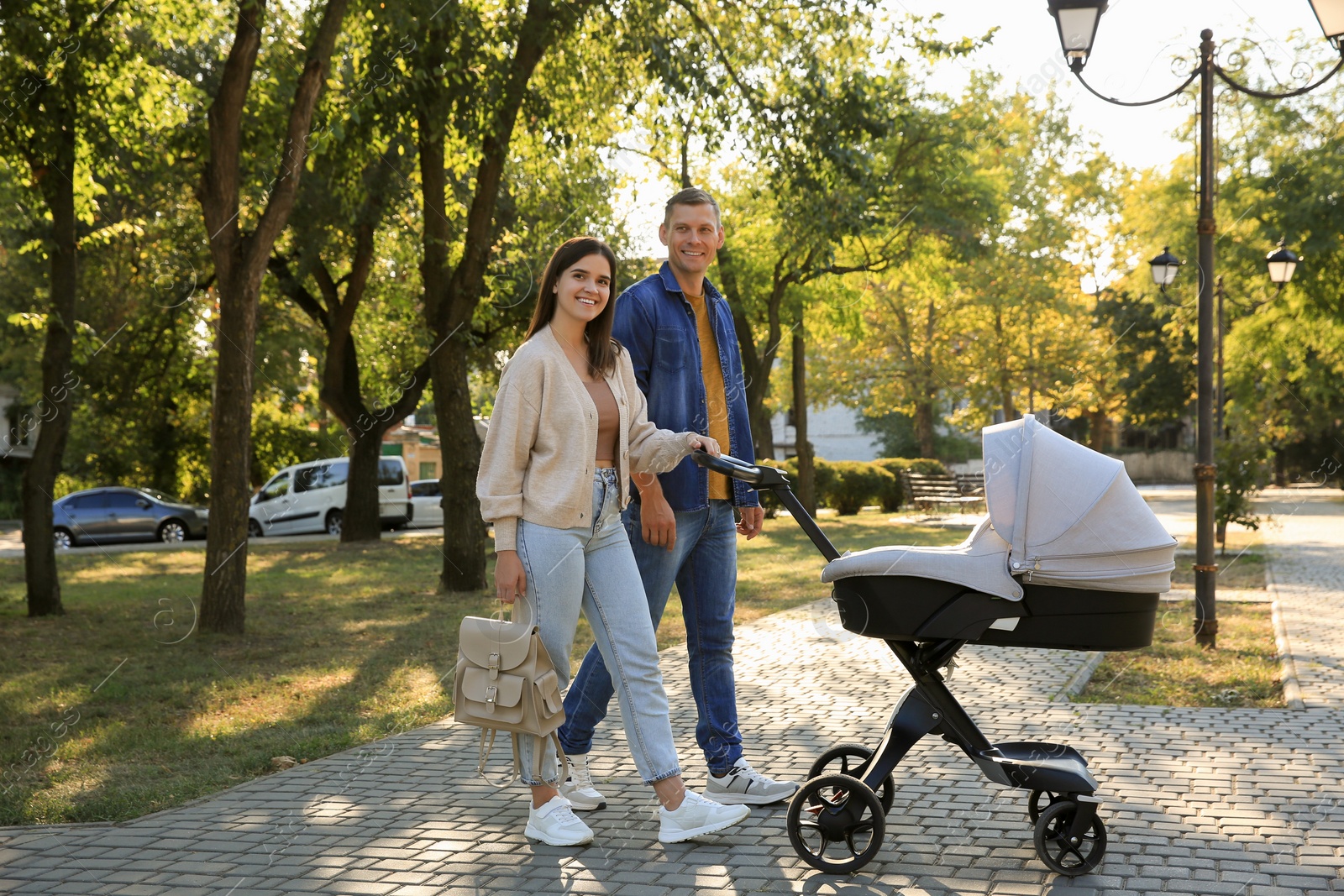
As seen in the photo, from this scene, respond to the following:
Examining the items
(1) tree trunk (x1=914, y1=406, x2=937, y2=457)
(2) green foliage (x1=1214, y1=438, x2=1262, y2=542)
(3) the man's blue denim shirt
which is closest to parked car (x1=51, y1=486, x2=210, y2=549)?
(2) green foliage (x1=1214, y1=438, x2=1262, y2=542)

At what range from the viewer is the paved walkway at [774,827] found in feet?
12.5

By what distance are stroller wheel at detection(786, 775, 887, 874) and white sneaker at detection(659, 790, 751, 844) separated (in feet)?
1.03

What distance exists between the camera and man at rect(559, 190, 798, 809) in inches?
179

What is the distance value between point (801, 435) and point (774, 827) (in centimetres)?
2437

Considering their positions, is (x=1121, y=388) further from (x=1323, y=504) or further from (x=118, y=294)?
(x=118, y=294)

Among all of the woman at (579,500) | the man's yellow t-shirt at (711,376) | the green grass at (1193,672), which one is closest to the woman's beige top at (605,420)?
the woman at (579,500)

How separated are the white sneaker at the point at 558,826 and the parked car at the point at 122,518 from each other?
86.1ft

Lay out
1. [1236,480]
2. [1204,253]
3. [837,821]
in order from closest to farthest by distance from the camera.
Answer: [837,821] < [1204,253] < [1236,480]

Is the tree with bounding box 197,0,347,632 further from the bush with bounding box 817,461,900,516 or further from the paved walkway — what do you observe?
the bush with bounding box 817,461,900,516

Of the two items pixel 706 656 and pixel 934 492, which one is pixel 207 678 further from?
pixel 934 492

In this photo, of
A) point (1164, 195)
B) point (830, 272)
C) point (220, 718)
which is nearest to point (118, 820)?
point (220, 718)

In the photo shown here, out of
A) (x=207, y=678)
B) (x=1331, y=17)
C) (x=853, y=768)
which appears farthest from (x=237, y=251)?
(x=1331, y=17)

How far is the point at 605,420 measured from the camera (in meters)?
4.25

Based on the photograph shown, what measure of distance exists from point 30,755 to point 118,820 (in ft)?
5.23
